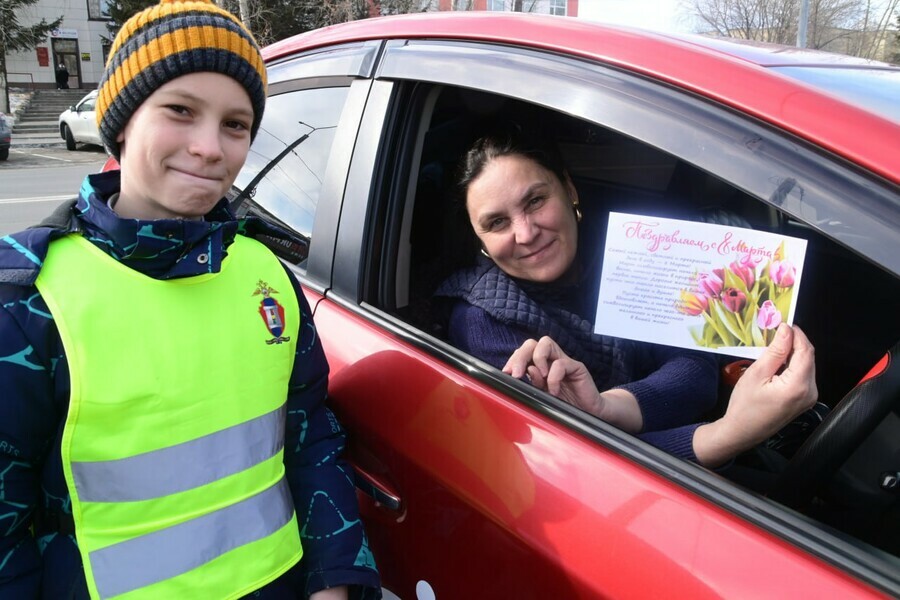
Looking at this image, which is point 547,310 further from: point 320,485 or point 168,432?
point 168,432

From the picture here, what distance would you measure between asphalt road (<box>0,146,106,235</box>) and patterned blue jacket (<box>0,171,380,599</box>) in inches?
244

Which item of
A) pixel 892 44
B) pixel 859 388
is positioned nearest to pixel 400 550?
pixel 859 388

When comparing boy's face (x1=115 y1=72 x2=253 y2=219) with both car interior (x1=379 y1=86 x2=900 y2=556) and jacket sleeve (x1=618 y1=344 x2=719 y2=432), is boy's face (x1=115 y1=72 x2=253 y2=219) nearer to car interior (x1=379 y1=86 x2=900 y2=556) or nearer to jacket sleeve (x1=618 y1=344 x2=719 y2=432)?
car interior (x1=379 y1=86 x2=900 y2=556)

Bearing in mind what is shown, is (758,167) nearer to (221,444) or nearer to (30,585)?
(221,444)

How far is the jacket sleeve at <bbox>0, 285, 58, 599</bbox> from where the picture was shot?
3.12 ft

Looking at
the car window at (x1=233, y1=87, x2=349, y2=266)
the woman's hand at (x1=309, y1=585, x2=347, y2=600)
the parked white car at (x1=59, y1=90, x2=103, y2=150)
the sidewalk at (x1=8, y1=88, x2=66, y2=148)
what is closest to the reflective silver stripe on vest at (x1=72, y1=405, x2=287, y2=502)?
the woman's hand at (x1=309, y1=585, x2=347, y2=600)

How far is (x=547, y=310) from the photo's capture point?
167 centimetres

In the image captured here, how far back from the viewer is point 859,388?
41.9 inches

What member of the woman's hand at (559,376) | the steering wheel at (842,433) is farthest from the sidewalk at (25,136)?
the steering wheel at (842,433)

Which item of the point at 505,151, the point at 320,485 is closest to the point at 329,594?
the point at 320,485

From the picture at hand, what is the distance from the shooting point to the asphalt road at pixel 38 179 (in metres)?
8.70

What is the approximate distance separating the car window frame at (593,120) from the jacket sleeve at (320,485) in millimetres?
207

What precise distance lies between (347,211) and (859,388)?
3.33 ft

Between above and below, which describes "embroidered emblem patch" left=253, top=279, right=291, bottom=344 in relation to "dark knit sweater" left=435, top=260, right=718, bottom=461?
above
